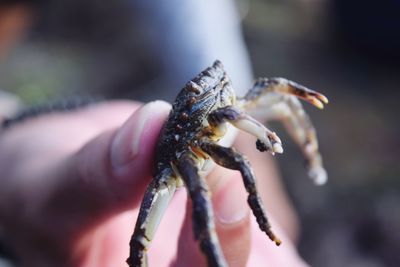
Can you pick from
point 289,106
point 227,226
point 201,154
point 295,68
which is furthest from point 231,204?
point 295,68

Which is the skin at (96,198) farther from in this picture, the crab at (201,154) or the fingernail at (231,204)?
the crab at (201,154)

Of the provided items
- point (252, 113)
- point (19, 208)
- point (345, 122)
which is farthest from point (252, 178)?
point (345, 122)

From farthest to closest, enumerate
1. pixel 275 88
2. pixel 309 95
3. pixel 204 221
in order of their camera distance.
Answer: pixel 275 88 → pixel 309 95 → pixel 204 221

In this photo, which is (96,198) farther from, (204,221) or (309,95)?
(309,95)

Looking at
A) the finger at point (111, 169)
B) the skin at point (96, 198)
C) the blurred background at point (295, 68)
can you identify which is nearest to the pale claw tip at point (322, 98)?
the skin at point (96, 198)

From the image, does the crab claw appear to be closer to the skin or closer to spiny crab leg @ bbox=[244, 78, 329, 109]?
spiny crab leg @ bbox=[244, 78, 329, 109]

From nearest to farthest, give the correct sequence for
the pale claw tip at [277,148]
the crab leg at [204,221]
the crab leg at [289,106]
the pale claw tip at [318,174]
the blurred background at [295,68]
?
the crab leg at [204,221]
the pale claw tip at [277,148]
the crab leg at [289,106]
the pale claw tip at [318,174]
the blurred background at [295,68]

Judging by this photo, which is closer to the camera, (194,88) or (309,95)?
(194,88)
